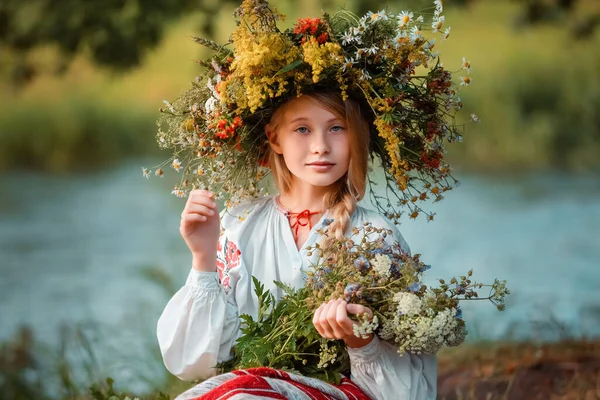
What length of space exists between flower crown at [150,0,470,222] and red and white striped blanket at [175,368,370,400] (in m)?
0.72

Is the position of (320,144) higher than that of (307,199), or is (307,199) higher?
(320,144)

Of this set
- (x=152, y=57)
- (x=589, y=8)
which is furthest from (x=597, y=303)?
(x=152, y=57)


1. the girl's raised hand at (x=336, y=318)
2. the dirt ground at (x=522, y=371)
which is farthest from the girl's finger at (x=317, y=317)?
the dirt ground at (x=522, y=371)

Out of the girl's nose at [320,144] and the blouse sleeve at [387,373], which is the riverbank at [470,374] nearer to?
the blouse sleeve at [387,373]

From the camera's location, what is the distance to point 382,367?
2775 millimetres

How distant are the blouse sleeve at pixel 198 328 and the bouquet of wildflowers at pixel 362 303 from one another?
0.06 metres

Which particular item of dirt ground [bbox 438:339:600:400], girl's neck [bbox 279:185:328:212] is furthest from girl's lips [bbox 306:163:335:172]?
dirt ground [bbox 438:339:600:400]

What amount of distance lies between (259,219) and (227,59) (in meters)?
0.57

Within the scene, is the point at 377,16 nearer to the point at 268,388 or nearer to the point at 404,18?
the point at 404,18

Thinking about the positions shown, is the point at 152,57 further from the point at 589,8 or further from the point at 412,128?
the point at 412,128

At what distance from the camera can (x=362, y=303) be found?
265 centimetres

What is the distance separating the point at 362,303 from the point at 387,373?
273mm

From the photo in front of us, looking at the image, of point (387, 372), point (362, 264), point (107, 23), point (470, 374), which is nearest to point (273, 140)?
point (362, 264)

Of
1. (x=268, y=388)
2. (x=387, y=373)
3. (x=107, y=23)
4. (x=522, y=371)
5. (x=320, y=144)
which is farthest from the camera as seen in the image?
(x=107, y=23)
